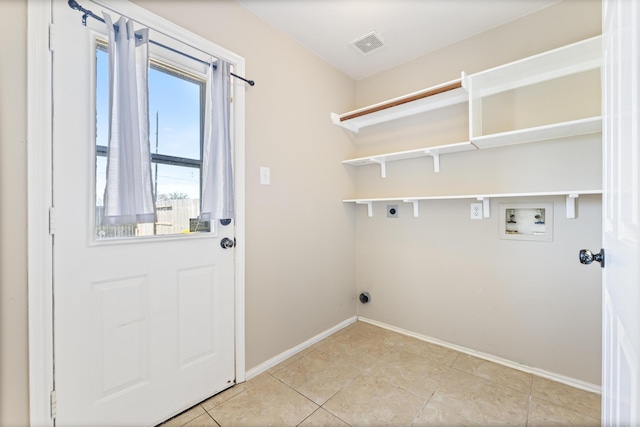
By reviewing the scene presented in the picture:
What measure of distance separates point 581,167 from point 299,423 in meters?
2.28

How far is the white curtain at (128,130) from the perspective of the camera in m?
1.26

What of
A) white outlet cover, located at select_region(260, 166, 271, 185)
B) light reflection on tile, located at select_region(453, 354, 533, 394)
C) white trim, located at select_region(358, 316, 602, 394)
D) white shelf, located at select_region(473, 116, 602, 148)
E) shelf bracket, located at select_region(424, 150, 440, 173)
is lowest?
light reflection on tile, located at select_region(453, 354, 533, 394)

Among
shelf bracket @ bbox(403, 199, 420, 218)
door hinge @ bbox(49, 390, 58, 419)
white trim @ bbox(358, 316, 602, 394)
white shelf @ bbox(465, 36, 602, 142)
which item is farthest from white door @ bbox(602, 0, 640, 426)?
door hinge @ bbox(49, 390, 58, 419)

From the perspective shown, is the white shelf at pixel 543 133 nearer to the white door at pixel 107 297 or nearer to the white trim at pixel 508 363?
the white trim at pixel 508 363

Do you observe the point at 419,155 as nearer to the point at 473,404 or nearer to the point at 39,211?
the point at 473,404

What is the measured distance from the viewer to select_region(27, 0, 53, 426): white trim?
1.11 metres

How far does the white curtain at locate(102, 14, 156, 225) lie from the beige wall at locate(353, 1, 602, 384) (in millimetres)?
1933

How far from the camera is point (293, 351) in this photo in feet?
7.11

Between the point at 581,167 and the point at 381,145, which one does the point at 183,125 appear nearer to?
the point at 381,145

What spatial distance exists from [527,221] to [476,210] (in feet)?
1.07

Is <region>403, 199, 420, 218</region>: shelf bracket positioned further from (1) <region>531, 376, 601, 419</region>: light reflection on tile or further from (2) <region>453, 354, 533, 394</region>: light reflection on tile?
(1) <region>531, 376, 601, 419</region>: light reflection on tile

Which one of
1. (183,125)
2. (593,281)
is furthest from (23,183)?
(593,281)

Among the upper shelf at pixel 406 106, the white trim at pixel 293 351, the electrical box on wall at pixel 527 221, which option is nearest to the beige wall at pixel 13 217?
the white trim at pixel 293 351

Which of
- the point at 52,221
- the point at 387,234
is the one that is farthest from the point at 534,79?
the point at 52,221
